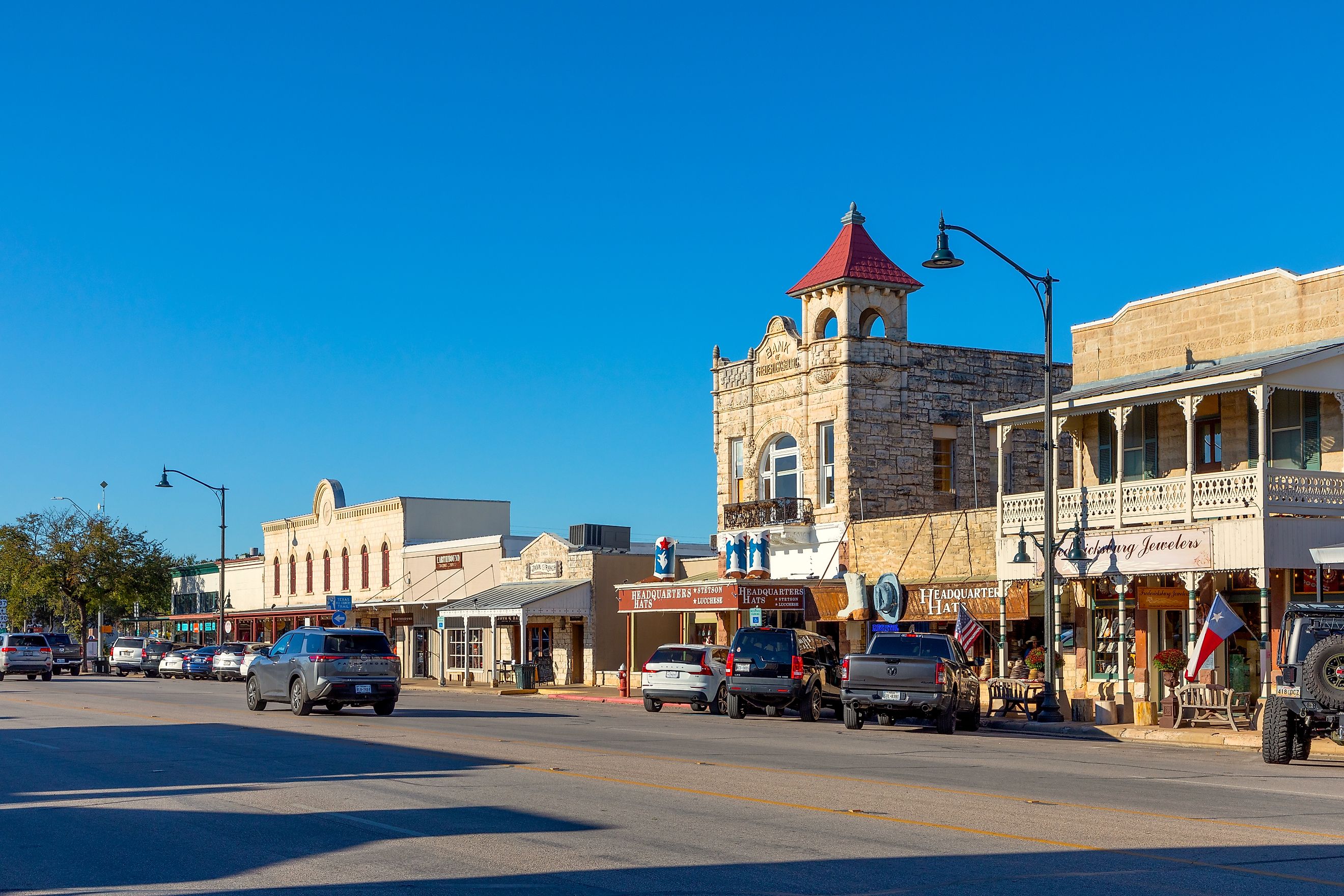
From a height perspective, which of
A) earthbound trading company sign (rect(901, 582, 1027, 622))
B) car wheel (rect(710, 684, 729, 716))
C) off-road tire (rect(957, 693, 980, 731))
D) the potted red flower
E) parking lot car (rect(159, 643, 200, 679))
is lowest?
parking lot car (rect(159, 643, 200, 679))

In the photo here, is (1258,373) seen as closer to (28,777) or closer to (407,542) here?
(28,777)

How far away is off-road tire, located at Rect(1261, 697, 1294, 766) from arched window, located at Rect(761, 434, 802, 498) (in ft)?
70.5

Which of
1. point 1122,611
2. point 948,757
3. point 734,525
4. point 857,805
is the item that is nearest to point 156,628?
point 734,525

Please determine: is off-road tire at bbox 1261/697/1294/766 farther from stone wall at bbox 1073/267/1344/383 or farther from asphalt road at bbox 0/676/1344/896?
stone wall at bbox 1073/267/1344/383

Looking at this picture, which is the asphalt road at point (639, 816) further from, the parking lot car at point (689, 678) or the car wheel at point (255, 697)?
the parking lot car at point (689, 678)

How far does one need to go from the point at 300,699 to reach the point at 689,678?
30.1ft

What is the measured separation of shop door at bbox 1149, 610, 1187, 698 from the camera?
30234 millimetres

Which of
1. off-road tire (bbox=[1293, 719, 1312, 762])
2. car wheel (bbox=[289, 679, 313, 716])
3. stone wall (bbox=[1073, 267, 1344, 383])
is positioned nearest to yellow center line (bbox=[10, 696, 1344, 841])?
car wheel (bbox=[289, 679, 313, 716])

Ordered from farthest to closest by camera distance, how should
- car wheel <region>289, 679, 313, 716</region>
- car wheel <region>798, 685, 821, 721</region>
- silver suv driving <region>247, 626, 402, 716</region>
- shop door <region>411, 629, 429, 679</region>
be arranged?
shop door <region>411, 629, 429, 679</region>, car wheel <region>798, 685, 821, 721</region>, car wheel <region>289, 679, 313, 716</region>, silver suv driving <region>247, 626, 402, 716</region>

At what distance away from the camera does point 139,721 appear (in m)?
25.3

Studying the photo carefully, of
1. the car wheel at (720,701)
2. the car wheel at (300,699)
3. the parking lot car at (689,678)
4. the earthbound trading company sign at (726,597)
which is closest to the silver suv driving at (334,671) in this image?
the car wheel at (300,699)

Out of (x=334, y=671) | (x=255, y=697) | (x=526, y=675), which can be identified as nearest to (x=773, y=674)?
(x=334, y=671)

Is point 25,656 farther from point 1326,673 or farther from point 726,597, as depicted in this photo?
point 1326,673

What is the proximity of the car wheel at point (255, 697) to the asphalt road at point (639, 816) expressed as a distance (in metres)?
6.23
